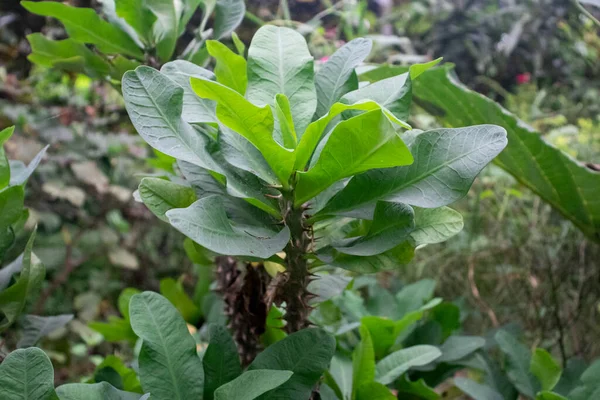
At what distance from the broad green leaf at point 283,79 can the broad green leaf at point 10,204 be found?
0.24 meters

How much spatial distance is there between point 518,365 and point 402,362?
21 centimetres

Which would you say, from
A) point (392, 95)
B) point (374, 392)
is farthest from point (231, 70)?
point (374, 392)

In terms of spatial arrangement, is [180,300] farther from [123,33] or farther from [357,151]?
[357,151]

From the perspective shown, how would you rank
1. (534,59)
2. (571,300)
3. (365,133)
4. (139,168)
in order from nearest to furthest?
(365,133), (571,300), (139,168), (534,59)

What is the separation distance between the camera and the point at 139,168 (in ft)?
6.98

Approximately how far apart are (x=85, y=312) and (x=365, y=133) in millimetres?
1799

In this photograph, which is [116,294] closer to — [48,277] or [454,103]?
[48,277]

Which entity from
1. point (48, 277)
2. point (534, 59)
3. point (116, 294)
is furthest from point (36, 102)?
point (534, 59)

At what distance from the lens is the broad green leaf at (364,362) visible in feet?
1.73

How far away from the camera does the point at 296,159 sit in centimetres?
40

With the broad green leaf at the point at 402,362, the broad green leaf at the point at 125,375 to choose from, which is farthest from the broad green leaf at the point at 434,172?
the broad green leaf at the point at 125,375

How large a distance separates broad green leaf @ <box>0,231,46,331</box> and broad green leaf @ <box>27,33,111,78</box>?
270mm

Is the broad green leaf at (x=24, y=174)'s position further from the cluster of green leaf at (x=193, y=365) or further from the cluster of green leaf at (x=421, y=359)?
the cluster of green leaf at (x=421, y=359)

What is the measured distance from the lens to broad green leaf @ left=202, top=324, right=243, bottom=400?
17.7 inches
